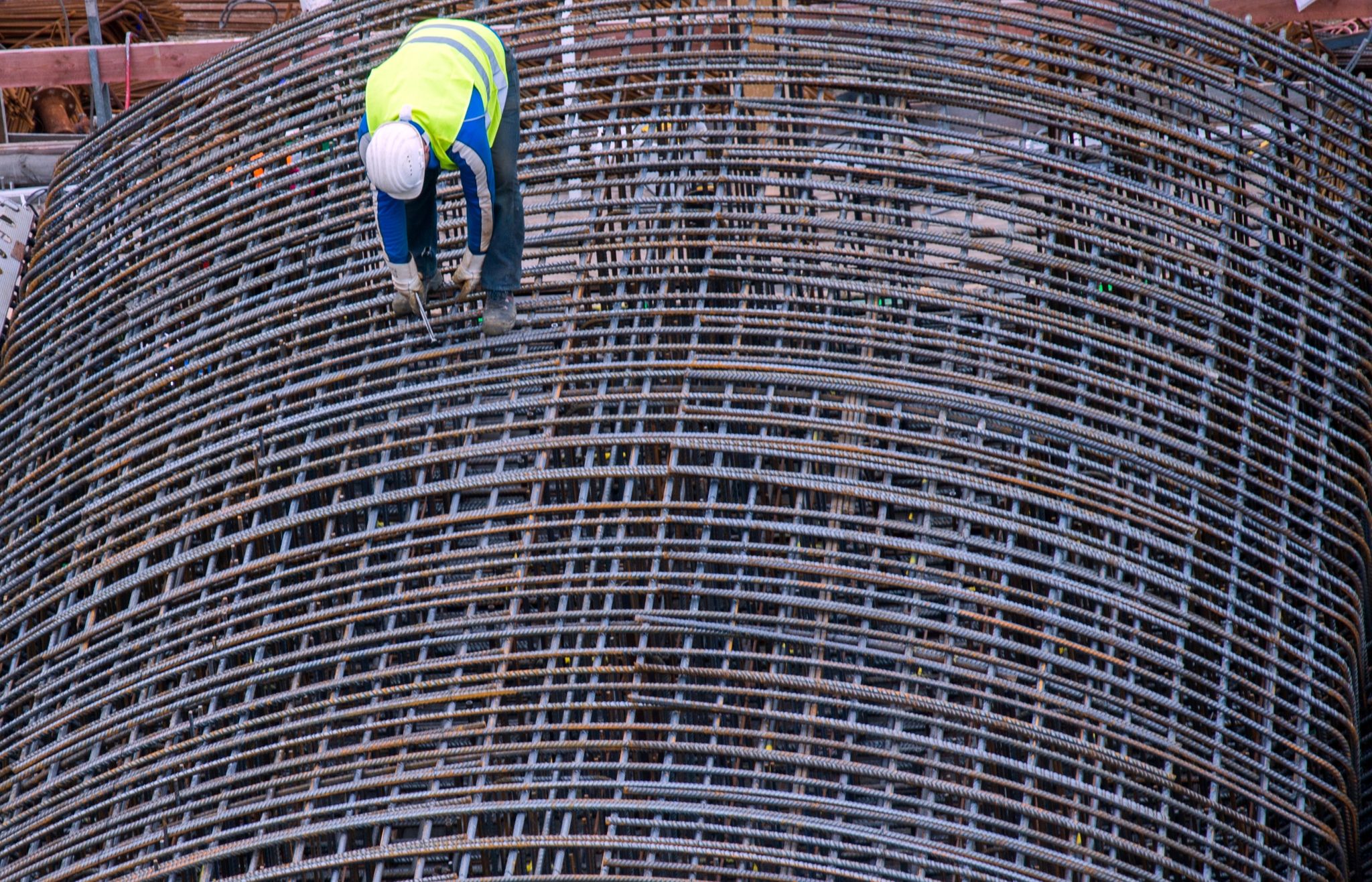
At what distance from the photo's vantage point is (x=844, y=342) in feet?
18.3

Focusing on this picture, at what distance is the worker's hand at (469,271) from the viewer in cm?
566

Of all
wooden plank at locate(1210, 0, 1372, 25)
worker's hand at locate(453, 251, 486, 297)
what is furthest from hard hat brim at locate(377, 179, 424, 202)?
wooden plank at locate(1210, 0, 1372, 25)

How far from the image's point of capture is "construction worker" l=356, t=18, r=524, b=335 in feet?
16.7

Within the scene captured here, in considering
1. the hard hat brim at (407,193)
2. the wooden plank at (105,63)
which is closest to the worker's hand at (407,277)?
the hard hat brim at (407,193)

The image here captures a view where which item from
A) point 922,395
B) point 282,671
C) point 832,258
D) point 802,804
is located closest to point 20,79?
point 282,671

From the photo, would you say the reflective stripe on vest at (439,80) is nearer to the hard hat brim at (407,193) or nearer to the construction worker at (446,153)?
A: the construction worker at (446,153)

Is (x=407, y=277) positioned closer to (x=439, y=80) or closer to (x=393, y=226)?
(x=393, y=226)

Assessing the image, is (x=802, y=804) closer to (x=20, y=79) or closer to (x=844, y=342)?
(x=844, y=342)

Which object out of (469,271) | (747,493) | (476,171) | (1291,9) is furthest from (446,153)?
(1291,9)

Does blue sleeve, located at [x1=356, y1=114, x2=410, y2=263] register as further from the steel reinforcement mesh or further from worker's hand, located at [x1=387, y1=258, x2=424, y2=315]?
the steel reinforcement mesh

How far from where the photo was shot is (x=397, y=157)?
4984 mm

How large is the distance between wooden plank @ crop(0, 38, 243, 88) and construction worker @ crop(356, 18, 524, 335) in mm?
2929

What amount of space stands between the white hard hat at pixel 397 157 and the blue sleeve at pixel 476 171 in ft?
0.75

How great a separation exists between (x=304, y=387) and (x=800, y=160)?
2.53 m
